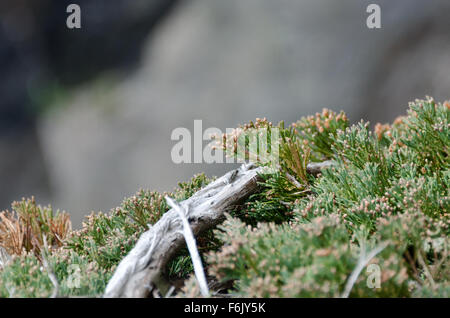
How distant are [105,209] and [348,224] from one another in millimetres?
3077

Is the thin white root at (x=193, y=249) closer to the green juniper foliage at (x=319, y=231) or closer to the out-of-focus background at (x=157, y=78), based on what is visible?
the green juniper foliage at (x=319, y=231)

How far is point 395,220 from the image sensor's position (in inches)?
22.9

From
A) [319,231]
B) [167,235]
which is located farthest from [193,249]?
[319,231]

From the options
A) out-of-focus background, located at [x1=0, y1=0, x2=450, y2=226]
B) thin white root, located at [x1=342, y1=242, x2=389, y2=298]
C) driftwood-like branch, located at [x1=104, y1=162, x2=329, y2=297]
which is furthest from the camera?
out-of-focus background, located at [x1=0, y1=0, x2=450, y2=226]

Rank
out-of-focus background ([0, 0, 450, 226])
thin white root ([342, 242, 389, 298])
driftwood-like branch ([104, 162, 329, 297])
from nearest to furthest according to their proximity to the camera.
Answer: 1. thin white root ([342, 242, 389, 298])
2. driftwood-like branch ([104, 162, 329, 297])
3. out-of-focus background ([0, 0, 450, 226])

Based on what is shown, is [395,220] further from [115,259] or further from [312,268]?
[115,259]

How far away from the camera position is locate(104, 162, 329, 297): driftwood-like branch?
621mm

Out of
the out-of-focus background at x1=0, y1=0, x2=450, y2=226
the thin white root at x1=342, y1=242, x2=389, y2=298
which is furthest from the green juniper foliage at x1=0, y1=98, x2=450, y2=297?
the out-of-focus background at x1=0, y1=0, x2=450, y2=226

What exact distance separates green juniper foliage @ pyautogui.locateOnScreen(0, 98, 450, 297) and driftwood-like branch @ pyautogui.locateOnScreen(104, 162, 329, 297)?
0.14 feet

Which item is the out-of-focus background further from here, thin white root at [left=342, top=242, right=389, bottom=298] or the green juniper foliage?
thin white root at [left=342, top=242, right=389, bottom=298]

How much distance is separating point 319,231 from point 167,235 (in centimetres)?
30

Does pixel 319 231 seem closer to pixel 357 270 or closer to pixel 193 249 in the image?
pixel 357 270

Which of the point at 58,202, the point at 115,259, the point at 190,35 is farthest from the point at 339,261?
the point at 58,202

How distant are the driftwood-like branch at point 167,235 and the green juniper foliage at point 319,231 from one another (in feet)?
0.14
